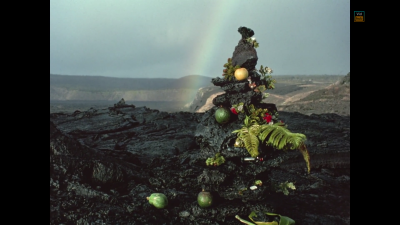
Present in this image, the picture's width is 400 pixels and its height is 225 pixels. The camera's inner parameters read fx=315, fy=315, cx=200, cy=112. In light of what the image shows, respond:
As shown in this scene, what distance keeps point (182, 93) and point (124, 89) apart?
2934mm

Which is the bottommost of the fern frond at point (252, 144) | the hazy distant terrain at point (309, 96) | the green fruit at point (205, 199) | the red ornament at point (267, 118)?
the green fruit at point (205, 199)

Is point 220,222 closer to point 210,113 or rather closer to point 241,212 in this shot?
point 241,212

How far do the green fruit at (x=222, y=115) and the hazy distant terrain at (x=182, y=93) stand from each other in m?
7.74

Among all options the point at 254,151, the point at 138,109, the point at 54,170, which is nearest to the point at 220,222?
the point at 254,151

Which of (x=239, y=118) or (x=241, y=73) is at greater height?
(x=241, y=73)

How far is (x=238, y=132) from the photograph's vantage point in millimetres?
5895

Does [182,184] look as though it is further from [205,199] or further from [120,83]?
[120,83]

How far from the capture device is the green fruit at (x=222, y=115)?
19.7 ft

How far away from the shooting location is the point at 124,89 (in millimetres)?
15539

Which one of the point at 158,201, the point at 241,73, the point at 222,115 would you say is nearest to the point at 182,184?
the point at 158,201
